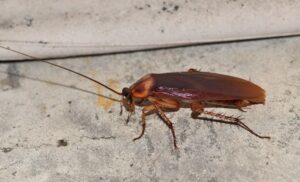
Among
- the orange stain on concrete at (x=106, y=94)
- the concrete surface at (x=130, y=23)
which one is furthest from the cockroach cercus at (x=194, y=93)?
the concrete surface at (x=130, y=23)

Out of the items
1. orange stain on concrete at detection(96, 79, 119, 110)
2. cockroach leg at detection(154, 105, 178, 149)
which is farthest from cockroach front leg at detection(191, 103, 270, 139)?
orange stain on concrete at detection(96, 79, 119, 110)

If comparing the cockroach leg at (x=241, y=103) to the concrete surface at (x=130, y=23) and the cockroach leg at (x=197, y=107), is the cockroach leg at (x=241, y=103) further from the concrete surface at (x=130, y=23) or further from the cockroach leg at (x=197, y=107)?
the concrete surface at (x=130, y=23)

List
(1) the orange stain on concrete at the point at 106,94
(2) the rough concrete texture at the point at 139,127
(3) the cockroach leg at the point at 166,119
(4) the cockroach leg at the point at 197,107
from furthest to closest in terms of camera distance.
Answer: (1) the orange stain on concrete at the point at 106,94
(4) the cockroach leg at the point at 197,107
(3) the cockroach leg at the point at 166,119
(2) the rough concrete texture at the point at 139,127

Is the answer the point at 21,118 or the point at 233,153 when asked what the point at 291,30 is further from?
the point at 21,118

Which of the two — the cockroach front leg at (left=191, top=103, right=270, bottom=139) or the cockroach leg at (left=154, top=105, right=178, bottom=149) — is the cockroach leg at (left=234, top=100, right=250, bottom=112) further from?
the cockroach leg at (left=154, top=105, right=178, bottom=149)

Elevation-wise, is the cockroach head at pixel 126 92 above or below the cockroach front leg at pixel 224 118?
above

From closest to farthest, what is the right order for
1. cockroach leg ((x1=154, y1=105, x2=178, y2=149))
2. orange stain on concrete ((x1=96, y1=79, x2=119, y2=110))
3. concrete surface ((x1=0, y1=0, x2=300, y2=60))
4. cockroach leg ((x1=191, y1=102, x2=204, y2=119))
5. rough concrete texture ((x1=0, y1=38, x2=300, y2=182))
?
rough concrete texture ((x1=0, y1=38, x2=300, y2=182)) < cockroach leg ((x1=154, y1=105, x2=178, y2=149)) < cockroach leg ((x1=191, y1=102, x2=204, y2=119)) < orange stain on concrete ((x1=96, y1=79, x2=119, y2=110)) < concrete surface ((x1=0, y1=0, x2=300, y2=60))
